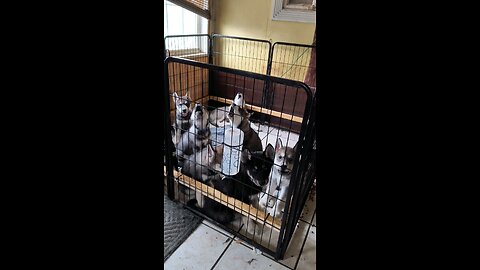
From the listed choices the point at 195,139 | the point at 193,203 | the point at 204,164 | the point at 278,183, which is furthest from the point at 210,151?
the point at 278,183

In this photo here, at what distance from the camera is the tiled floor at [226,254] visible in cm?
129

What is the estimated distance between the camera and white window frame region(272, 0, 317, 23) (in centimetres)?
272

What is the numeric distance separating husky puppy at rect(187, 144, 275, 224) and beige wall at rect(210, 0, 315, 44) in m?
1.82

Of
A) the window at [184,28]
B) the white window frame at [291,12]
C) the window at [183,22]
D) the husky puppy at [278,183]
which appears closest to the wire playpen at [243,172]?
the husky puppy at [278,183]

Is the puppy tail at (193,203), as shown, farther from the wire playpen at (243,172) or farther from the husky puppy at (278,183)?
the husky puppy at (278,183)

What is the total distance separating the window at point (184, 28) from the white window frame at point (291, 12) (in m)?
0.87

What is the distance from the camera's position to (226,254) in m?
1.34

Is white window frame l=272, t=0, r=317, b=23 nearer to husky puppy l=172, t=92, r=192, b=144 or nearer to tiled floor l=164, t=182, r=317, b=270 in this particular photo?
husky puppy l=172, t=92, r=192, b=144

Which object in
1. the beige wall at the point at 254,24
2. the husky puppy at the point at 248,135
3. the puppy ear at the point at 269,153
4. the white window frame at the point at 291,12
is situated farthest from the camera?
the beige wall at the point at 254,24

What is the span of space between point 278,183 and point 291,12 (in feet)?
6.93

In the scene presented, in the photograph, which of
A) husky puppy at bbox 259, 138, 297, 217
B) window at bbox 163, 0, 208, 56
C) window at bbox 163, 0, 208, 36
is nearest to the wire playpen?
husky puppy at bbox 259, 138, 297, 217
